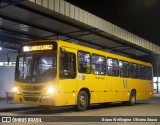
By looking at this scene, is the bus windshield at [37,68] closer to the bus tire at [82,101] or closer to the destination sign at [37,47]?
the destination sign at [37,47]

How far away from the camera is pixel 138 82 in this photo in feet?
83.0

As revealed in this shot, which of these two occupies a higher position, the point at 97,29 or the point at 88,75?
the point at 97,29

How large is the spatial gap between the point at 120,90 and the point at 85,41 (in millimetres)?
7015

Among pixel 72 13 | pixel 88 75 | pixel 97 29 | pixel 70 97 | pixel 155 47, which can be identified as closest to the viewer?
pixel 70 97

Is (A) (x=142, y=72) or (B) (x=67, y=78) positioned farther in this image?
(A) (x=142, y=72)

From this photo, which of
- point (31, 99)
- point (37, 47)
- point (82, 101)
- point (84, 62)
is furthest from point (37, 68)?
point (82, 101)

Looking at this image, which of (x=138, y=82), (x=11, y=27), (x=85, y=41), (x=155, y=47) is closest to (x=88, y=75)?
(x=11, y=27)

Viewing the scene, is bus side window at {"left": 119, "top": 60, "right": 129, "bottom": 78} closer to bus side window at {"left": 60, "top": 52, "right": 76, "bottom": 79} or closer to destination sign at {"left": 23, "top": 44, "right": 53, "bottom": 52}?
bus side window at {"left": 60, "top": 52, "right": 76, "bottom": 79}

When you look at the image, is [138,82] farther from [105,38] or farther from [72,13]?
[72,13]

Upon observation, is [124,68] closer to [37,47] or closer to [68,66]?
[68,66]

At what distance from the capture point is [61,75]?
15836 millimetres

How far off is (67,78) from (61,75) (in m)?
0.57

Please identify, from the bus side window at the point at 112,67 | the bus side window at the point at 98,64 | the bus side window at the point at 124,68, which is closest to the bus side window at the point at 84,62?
the bus side window at the point at 98,64

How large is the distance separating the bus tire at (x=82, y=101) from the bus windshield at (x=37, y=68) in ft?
7.66
